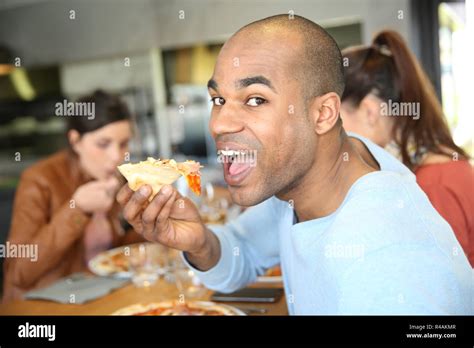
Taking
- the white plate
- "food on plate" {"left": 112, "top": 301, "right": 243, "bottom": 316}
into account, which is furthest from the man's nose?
the white plate

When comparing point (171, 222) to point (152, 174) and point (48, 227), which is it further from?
point (48, 227)

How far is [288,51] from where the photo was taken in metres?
1.02

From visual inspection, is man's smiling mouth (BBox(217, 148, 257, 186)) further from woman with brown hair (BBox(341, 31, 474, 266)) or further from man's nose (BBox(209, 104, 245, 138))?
woman with brown hair (BBox(341, 31, 474, 266))

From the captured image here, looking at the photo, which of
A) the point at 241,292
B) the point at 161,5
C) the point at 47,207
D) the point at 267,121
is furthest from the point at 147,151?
the point at 267,121

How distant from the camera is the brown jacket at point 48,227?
197 centimetres

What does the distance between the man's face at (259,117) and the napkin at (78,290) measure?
28.6 inches

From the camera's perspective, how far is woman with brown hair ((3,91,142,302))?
77.5 inches

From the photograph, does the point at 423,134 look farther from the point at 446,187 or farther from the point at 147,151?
the point at 147,151

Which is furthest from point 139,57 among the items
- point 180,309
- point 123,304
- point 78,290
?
point 180,309

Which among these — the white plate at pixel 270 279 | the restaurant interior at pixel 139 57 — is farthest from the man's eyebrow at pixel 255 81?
the restaurant interior at pixel 139 57

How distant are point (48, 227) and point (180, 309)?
2.87 feet

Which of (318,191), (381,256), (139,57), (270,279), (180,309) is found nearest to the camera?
(381,256)

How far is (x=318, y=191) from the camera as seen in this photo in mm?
1137

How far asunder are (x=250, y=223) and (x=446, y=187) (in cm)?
55
